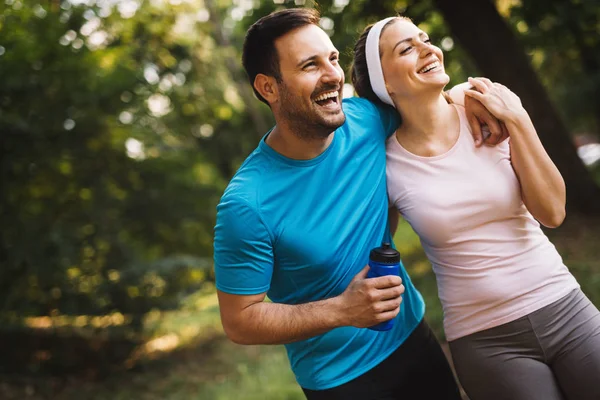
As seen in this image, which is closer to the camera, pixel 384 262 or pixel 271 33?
pixel 384 262

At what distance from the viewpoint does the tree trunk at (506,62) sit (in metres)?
7.41

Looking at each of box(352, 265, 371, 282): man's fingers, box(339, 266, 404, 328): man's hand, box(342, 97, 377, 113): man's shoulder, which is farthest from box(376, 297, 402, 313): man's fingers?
box(342, 97, 377, 113): man's shoulder

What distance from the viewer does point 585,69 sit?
12438 mm

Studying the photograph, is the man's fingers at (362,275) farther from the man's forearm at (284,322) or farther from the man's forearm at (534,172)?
the man's forearm at (534,172)

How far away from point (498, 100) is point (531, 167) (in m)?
0.29

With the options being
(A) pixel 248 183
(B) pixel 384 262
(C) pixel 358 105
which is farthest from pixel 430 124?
(A) pixel 248 183

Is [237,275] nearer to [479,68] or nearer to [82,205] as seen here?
[82,205]

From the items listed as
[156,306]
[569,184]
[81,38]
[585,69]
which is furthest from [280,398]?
[585,69]

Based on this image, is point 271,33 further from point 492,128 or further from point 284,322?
point 284,322

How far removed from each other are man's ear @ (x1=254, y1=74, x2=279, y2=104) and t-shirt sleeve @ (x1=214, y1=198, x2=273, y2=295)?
0.56 m

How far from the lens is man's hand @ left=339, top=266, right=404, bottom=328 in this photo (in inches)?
80.6

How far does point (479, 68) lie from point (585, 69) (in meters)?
6.18

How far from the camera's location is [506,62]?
7.49 meters

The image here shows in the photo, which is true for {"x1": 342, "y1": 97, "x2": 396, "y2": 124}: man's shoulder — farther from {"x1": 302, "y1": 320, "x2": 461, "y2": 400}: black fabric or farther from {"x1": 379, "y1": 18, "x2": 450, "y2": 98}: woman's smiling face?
{"x1": 302, "y1": 320, "x2": 461, "y2": 400}: black fabric
